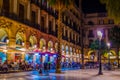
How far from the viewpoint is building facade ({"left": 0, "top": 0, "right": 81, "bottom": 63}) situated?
119 ft

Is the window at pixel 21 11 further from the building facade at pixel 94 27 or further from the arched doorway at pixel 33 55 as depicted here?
the building facade at pixel 94 27

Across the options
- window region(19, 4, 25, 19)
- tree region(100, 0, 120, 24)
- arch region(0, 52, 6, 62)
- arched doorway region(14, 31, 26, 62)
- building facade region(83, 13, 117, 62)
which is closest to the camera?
tree region(100, 0, 120, 24)

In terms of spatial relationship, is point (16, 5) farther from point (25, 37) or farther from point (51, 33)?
point (51, 33)

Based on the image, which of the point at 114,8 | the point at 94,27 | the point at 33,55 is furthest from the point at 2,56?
the point at 94,27

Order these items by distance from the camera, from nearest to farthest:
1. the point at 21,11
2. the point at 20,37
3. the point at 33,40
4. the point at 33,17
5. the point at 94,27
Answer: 1. the point at 21,11
2. the point at 20,37
3. the point at 33,17
4. the point at 33,40
5. the point at 94,27

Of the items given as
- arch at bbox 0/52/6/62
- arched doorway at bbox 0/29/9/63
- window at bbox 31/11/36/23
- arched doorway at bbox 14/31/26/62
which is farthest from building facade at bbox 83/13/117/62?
arch at bbox 0/52/6/62

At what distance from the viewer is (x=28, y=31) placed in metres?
43.4

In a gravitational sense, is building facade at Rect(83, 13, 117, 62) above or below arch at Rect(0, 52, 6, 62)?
above

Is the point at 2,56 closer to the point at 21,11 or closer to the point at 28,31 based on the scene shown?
the point at 28,31

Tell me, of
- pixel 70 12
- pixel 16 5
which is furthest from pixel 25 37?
pixel 70 12

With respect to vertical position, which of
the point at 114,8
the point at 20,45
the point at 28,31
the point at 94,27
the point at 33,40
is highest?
the point at 94,27

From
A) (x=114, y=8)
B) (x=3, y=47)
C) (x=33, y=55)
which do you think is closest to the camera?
(x=114, y=8)

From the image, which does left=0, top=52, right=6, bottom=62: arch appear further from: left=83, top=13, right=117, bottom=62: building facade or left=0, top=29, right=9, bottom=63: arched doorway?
left=83, top=13, right=117, bottom=62: building facade

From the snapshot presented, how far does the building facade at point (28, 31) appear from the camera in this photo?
36.4 metres
